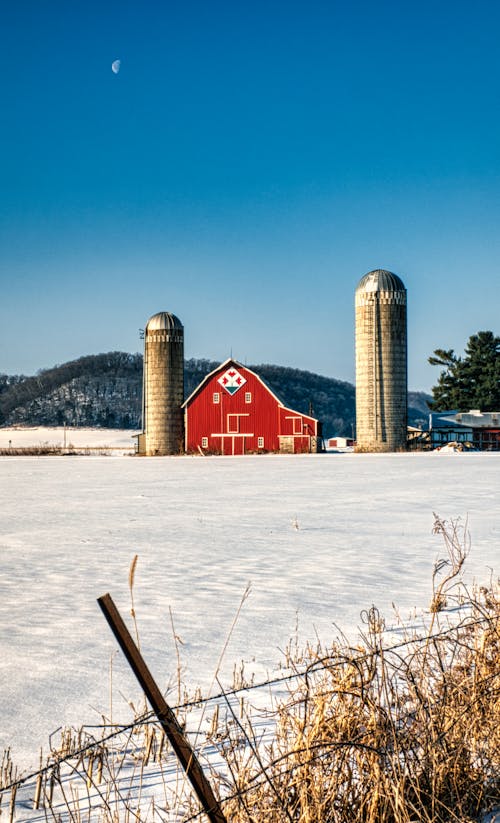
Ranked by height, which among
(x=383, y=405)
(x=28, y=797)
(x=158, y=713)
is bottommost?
(x=28, y=797)

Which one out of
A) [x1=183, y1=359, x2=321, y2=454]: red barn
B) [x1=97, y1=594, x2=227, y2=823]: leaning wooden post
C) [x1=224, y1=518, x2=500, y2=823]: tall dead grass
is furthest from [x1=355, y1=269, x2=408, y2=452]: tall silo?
[x1=97, y1=594, x2=227, y2=823]: leaning wooden post

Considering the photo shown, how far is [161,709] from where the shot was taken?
8.73 ft

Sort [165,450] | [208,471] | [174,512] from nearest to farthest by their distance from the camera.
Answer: [174,512], [208,471], [165,450]

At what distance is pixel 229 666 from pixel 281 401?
136ft

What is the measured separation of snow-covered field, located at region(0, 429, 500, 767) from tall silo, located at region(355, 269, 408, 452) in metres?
24.1

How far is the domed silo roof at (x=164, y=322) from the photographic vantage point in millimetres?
49938

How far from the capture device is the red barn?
47156 millimetres

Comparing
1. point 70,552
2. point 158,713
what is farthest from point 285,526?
point 158,713

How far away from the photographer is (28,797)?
3910 millimetres

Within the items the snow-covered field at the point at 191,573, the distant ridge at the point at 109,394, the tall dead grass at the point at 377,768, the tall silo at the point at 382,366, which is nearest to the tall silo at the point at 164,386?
the tall silo at the point at 382,366

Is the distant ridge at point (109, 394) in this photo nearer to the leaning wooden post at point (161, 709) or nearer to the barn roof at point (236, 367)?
the barn roof at point (236, 367)

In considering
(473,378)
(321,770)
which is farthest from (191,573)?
(473,378)

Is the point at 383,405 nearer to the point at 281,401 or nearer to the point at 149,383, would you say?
the point at 281,401

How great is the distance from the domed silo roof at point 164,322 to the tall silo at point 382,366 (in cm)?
1122
